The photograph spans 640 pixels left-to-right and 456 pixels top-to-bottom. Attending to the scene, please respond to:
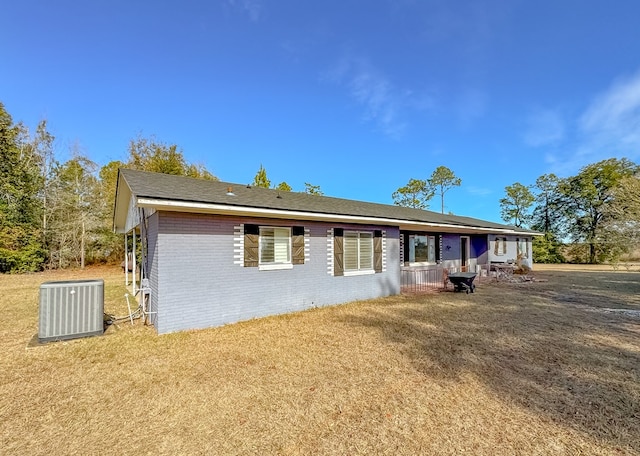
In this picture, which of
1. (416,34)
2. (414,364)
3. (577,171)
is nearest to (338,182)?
(416,34)

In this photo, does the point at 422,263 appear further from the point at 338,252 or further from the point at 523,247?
the point at 523,247

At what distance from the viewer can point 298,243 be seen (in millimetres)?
8148

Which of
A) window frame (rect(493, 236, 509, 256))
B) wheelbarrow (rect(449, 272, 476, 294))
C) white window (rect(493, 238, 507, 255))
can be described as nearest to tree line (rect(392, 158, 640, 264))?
window frame (rect(493, 236, 509, 256))

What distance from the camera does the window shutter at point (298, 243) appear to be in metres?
8.09

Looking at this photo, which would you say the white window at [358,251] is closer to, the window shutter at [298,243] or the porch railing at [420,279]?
the window shutter at [298,243]

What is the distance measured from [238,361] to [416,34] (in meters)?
14.5

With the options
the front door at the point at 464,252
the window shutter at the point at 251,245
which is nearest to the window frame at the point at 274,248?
the window shutter at the point at 251,245

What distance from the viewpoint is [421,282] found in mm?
13477

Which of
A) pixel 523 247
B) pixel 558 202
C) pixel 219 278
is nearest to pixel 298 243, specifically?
pixel 219 278

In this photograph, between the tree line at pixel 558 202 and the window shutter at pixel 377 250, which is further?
the tree line at pixel 558 202

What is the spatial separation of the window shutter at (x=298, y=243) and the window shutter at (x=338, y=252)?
4.28ft

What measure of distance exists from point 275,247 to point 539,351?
20.2ft

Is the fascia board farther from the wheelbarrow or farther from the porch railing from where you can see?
the porch railing

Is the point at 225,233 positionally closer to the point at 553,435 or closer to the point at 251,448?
the point at 251,448
